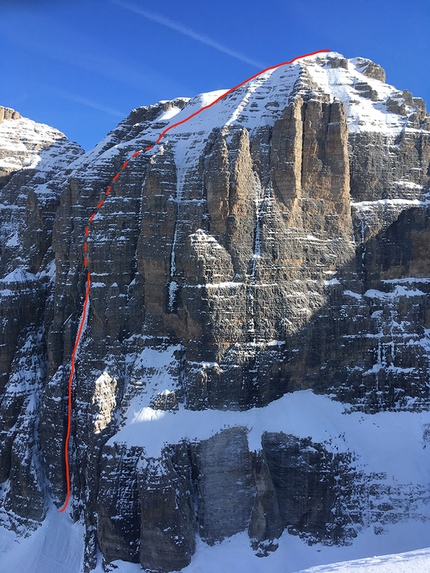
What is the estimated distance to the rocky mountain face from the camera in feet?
104

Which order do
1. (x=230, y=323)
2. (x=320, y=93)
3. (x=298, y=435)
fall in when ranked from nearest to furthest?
(x=298, y=435)
(x=230, y=323)
(x=320, y=93)

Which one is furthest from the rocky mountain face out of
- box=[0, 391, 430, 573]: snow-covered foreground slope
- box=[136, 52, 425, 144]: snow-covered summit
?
box=[0, 391, 430, 573]: snow-covered foreground slope

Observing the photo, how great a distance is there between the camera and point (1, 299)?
136 ft

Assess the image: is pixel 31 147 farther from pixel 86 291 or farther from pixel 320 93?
pixel 320 93

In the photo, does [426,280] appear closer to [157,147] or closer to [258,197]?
[258,197]

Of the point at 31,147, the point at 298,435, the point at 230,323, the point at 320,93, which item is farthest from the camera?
the point at 31,147

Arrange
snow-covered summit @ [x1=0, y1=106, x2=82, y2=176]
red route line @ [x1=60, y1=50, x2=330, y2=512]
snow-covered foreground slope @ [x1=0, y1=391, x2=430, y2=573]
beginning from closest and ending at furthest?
snow-covered foreground slope @ [x1=0, y1=391, x2=430, y2=573], red route line @ [x1=60, y1=50, x2=330, y2=512], snow-covered summit @ [x1=0, y1=106, x2=82, y2=176]

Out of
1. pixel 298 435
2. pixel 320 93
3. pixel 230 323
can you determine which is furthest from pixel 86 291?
pixel 320 93

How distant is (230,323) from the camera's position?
111 ft

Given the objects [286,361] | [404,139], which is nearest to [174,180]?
[286,361]

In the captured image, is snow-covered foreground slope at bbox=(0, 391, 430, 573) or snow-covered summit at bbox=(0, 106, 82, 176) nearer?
snow-covered foreground slope at bbox=(0, 391, 430, 573)

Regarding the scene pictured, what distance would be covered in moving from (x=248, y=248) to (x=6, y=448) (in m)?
24.7

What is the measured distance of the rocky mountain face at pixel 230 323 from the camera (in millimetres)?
31672

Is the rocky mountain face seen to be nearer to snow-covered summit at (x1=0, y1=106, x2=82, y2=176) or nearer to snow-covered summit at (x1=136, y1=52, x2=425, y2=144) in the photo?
snow-covered summit at (x1=136, y1=52, x2=425, y2=144)
